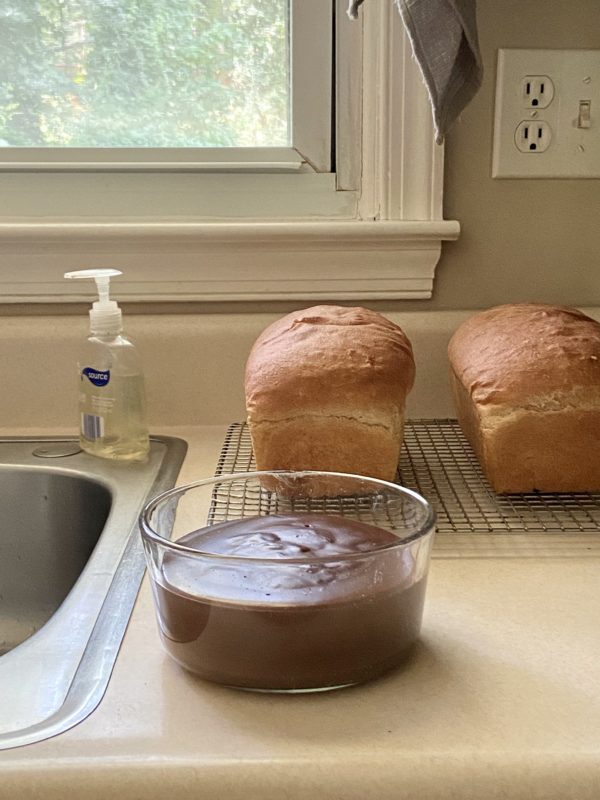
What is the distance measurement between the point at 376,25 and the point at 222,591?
84cm

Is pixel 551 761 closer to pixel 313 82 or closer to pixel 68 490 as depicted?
pixel 68 490

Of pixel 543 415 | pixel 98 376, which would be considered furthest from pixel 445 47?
pixel 98 376

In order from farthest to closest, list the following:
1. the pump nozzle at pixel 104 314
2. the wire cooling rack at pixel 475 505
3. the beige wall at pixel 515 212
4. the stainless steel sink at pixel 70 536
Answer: the beige wall at pixel 515 212, the pump nozzle at pixel 104 314, the wire cooling rack at pixel 475 505, the stainless steel sink at pixel 70 536

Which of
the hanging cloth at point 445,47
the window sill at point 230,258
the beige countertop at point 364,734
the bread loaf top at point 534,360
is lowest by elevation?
the beige countertop at point 364,734

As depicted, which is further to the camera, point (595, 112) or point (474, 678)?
point (595, 112)

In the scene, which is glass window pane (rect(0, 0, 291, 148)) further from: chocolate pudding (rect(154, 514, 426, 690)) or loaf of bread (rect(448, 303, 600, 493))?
chocolate pudding (rect(154, 514, 426, 690))

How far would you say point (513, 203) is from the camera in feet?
3.55

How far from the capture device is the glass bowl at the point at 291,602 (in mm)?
463

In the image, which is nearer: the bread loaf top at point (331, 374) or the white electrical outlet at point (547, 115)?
the bread loaf top at point (331, 374)

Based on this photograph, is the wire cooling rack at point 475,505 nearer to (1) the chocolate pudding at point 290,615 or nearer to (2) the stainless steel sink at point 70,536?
(2) the stainless steel sink at point 70,536

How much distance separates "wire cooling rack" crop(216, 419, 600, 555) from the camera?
712 millimetres

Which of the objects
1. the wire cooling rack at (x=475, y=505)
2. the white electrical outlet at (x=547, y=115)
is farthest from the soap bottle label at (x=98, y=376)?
the white electrical outlet at (x=547, y=115)

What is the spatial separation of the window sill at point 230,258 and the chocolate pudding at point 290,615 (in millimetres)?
631

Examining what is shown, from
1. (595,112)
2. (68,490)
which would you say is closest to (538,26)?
(595,112)
